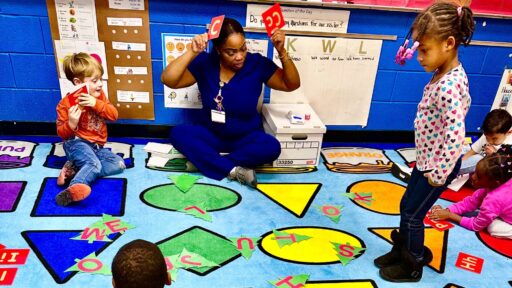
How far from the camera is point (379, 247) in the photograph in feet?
6.48

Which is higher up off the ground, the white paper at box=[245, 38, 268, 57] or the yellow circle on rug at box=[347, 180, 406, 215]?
the white paper at box=[245, 38, 268, 57]

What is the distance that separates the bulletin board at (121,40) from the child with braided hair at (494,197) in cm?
201

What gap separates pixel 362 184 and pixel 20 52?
88.1 inches

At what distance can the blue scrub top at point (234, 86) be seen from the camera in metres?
2.45

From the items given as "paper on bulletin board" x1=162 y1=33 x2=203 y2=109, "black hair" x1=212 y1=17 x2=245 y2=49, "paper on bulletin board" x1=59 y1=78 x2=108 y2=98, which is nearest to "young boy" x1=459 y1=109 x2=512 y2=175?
"black hair" x1=212 y1=17 x2=245 y2=49

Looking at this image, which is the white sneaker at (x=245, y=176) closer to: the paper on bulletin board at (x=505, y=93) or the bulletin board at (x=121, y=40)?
the bulletin board at (x=121, y=40)

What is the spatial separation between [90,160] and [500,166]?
2129 millimetres

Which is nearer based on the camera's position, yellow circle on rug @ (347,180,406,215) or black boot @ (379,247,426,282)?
black boot @ (379,247,426,282)

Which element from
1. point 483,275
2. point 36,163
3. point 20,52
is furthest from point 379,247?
point 20,52

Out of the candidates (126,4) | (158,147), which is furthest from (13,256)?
(126,4)

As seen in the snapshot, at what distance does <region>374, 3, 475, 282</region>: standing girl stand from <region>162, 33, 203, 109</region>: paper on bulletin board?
153 centimetres

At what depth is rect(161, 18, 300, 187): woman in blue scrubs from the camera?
2.41 meters

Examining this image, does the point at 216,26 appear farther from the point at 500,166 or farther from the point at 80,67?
the point at 500,166

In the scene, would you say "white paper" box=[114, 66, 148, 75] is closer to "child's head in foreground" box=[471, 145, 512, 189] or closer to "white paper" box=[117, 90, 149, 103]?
"white paper" box=[117, 90, 149, 103]
